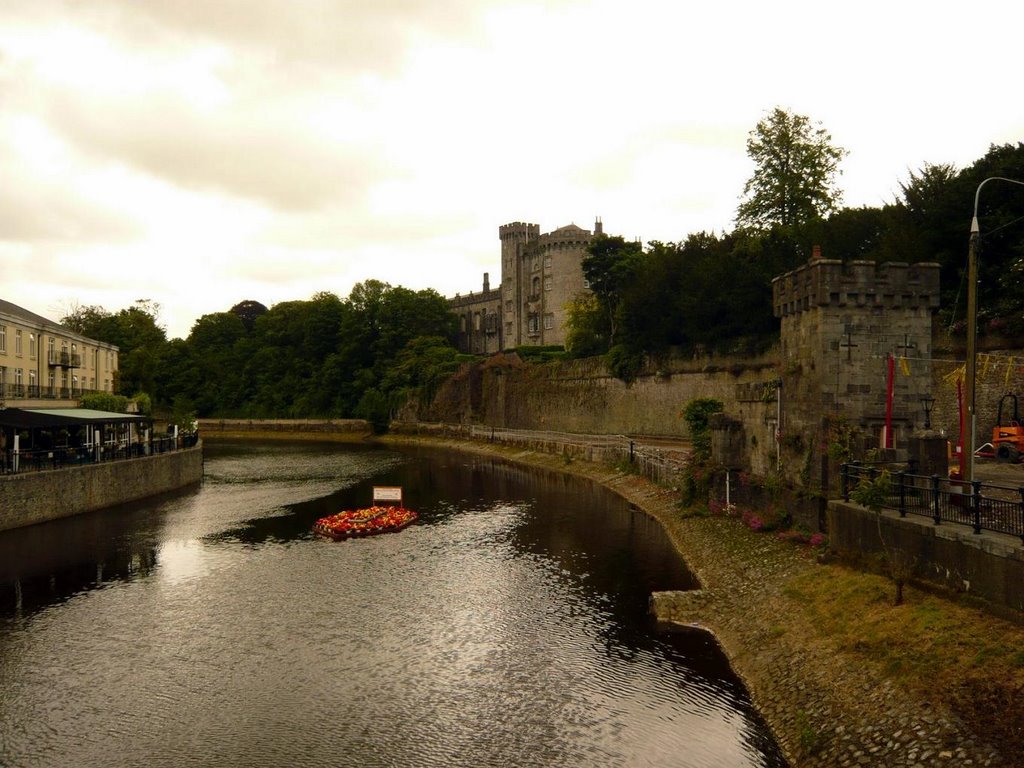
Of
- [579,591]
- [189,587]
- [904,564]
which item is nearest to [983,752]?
[904,564]

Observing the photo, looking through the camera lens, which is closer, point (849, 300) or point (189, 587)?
point (849, 300)

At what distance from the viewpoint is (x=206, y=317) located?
470 feet

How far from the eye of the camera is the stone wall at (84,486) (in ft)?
108

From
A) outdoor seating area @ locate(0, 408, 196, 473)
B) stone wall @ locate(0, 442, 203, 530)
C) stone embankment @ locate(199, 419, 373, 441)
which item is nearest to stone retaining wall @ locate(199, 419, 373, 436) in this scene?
stone embankment @ locate(199, 419, 373, 441)

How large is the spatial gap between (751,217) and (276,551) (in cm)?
4061

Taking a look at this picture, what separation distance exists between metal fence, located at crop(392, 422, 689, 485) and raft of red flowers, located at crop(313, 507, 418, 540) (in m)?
14.0

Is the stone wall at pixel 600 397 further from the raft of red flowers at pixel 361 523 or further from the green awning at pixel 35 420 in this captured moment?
the green awning at pixel 35 420

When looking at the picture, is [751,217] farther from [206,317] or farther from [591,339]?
[206,317]

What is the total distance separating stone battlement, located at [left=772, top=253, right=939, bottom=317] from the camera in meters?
23.3

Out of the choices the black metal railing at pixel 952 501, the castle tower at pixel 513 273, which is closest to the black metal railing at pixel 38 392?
the black metal railing at pixel 952 501

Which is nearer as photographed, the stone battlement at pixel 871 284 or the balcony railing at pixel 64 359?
the stone battlement at pixel 871 284

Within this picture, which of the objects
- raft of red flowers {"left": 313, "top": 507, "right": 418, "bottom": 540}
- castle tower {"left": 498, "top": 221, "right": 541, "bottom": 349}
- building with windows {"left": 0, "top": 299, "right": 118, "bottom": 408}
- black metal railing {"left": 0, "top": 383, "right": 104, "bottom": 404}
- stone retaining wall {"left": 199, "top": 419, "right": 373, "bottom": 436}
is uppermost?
castle tower {"left": 498, "top": 221, "right": 541, "bottom": 349}

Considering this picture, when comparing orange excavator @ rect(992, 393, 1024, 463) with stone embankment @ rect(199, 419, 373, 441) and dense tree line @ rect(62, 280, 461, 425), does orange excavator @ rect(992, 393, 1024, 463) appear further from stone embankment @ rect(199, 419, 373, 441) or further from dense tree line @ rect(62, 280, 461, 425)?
stone embankment @ rect(199, 419, 373, 441)

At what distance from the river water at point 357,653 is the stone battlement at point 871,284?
10.3m
